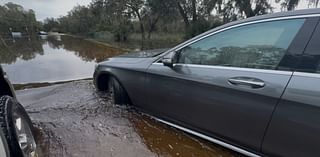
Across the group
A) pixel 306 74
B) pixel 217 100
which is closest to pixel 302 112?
pixel 306 74

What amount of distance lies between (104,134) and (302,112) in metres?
2.06

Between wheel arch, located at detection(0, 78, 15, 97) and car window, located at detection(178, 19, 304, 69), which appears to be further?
wheel arch, located at detection(0, 78, 15, 97)

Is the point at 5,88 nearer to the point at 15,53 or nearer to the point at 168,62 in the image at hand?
the point at 168,62

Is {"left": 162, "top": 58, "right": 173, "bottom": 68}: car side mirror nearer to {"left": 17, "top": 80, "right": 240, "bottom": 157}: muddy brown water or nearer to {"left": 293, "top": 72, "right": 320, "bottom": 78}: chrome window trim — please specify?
{"left": 17, "top": 80, "right": 240, "bottom": 157}: muddy brown water

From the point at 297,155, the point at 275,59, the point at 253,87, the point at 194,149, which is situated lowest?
the point at 194,149

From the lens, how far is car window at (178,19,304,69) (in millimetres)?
1729

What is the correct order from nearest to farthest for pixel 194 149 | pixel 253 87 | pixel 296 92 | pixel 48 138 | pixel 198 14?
pixel 296 92, pixel 253 87, pixel 194 149, pixel 48 138, pixel 198 14

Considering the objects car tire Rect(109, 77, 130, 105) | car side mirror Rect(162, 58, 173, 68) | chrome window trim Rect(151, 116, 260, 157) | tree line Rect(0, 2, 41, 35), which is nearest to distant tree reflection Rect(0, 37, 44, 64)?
car tire Rect(109, 77, 130, 105)

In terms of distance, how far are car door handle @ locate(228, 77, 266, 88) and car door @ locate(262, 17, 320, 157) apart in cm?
19

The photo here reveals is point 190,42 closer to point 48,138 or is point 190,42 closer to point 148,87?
point 148,87

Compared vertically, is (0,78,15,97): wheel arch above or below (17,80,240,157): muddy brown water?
above

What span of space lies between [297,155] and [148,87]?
1650 millimetres

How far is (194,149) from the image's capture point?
2326 millimetres

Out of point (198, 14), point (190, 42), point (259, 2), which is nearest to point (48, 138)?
point (190, 42)
